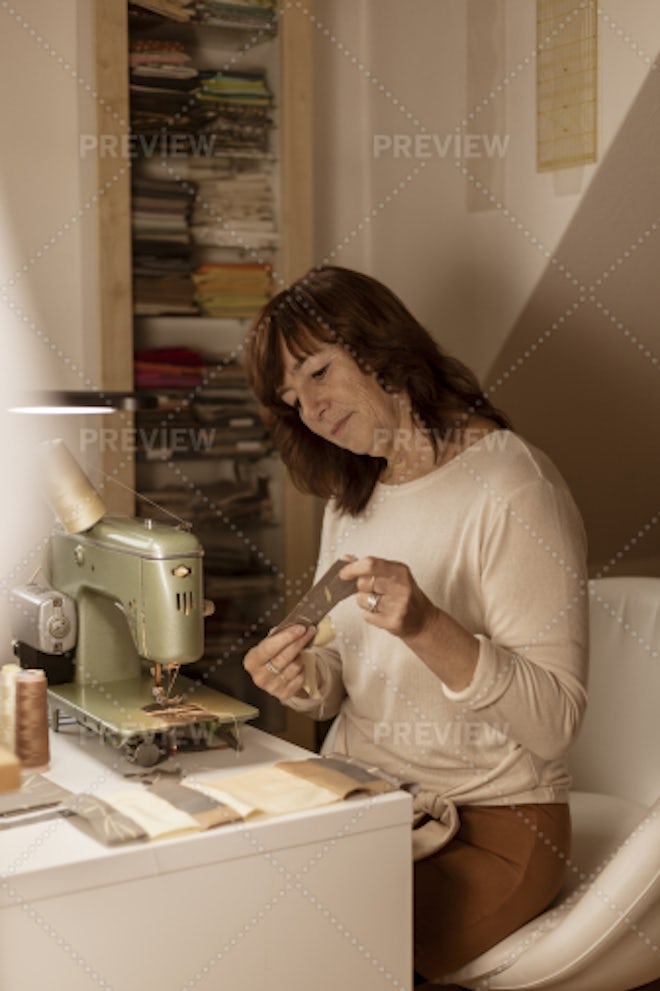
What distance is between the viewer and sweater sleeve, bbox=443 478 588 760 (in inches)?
67.0

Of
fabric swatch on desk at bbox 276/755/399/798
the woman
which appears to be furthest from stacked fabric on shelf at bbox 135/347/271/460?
fabric swatch on desk at bbox 276/755/399/798

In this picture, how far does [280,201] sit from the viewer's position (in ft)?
10.5

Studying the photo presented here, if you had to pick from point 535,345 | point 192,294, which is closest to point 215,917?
point 535,345

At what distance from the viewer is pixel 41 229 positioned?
287 cm

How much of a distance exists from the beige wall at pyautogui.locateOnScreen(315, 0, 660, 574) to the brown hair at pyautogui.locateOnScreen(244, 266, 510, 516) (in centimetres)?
72

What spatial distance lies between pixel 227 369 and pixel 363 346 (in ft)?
4.45

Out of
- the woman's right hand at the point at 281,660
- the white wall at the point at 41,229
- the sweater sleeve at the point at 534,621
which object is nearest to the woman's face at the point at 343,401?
the sweater sleeve at the point at 534,621

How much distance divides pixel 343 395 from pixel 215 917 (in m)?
0.89

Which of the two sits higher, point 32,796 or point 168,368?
point 168,368

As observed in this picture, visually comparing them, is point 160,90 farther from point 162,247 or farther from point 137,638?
point 137,638

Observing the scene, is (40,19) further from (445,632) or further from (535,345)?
(445,632)

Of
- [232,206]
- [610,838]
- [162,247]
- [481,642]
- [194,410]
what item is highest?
[232,206]

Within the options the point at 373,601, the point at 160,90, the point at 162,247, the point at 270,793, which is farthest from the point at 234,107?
the point at 270,793

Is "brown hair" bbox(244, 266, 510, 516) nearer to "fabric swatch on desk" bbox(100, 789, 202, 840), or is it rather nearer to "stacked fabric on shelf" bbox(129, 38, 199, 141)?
"fabric swatch on desk" bbox(100, 789, 202, 840)
